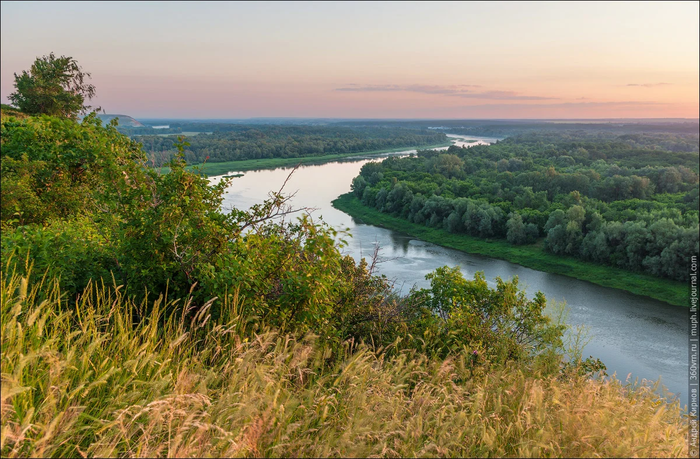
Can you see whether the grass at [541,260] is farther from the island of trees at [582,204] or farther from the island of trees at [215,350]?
the island of trees at [215,350]

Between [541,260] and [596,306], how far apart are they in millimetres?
10939

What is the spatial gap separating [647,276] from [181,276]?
124ft

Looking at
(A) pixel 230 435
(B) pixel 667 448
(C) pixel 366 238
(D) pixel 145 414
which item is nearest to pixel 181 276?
(D) pixel 145 414

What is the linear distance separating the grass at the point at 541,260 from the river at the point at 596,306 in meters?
0.98

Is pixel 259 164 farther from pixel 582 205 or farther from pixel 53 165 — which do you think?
pixel 53 165

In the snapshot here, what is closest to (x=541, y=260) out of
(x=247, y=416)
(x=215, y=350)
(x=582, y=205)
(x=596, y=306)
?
(x=582, y=205)

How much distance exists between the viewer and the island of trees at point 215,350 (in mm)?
2801

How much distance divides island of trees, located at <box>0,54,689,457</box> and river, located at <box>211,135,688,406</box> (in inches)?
94.3

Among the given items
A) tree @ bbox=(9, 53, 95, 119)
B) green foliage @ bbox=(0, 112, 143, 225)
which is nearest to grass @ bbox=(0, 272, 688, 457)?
green foliage @ bbox=(0, 112, 143, 225)

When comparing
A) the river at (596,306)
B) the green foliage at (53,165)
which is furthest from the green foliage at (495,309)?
the green foliage at (53,165)

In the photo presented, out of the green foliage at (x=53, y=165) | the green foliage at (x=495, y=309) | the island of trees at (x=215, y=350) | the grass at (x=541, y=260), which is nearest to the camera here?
the island of trees at (x=215, y=350)

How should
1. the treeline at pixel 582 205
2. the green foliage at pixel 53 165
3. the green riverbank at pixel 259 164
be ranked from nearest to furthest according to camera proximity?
the green foliage at pixel 53 165 → the treeline at pixel 582 205 → the green riverbank at pixel 259 164

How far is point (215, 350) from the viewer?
4.21 m

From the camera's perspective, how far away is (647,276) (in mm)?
35406
